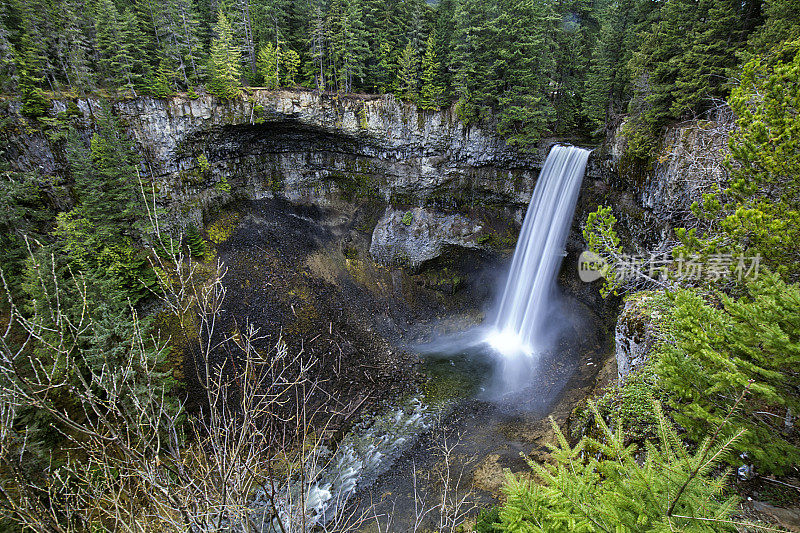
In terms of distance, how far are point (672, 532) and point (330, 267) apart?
20.8 metres

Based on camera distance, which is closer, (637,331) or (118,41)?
(637,331)

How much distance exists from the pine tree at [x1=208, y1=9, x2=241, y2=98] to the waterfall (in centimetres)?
1840

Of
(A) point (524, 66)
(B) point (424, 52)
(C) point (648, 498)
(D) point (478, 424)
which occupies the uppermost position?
(B) point (424, 52)

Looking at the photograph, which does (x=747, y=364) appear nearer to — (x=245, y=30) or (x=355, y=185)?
(x=355, y=185)

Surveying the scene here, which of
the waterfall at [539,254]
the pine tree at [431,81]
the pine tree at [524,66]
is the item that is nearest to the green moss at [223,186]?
the pine tree at [431,81]

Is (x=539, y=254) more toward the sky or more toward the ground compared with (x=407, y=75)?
more toward the ground

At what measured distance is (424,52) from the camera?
2386 cm

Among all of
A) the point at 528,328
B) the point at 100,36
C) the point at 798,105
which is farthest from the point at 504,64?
the point at 100,36

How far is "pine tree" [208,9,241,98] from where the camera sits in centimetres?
1947

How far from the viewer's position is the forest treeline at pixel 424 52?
1454 centimetres

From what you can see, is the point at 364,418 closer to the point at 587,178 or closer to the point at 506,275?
the point at 506,275

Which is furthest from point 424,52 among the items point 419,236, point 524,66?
point 419,236

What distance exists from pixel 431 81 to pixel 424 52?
362 cm

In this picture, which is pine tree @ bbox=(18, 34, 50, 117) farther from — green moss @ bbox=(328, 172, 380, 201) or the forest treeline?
green moss @ bbox=(328, 172, 380, 201)
